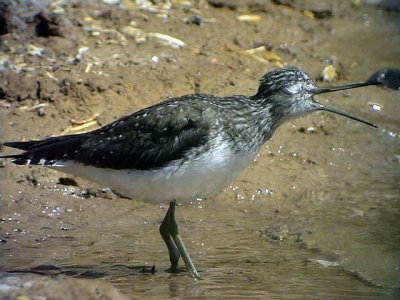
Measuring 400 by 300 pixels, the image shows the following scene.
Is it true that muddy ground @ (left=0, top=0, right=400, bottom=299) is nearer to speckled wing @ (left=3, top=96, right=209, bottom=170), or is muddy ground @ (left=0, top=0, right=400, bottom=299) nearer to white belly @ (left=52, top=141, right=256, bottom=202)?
white belly @ (left=52, top=141, right=256, bottom=202)

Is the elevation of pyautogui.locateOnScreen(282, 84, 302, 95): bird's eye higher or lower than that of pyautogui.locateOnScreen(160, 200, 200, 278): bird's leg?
higher

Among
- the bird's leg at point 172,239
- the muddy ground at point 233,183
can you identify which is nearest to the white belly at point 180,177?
the bird's leg at point 172,239

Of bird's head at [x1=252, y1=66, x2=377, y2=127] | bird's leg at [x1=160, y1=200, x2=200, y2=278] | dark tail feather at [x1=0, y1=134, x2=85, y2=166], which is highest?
bird's head at [x1=252, y1=66, x2=377, y2=127]

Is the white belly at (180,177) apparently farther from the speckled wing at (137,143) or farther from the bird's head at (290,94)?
the bird's head at (290,94)

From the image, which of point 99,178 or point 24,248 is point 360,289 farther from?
point 24,248

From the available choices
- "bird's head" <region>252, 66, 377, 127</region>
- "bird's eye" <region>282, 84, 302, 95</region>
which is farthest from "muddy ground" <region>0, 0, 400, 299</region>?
"bird's eye" <region>282, 84, 302, 95</region>

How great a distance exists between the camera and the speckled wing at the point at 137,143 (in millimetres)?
7938

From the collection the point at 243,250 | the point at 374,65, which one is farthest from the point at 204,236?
the point at 374,65

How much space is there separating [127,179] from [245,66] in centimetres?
377

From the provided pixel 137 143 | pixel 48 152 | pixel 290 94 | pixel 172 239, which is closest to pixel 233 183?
pixel 172 239

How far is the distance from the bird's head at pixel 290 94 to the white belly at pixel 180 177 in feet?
1.85

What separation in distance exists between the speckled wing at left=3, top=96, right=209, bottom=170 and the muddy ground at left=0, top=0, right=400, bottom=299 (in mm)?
909

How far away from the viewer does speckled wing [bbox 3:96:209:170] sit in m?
7.94

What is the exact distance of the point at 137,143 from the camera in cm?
807
